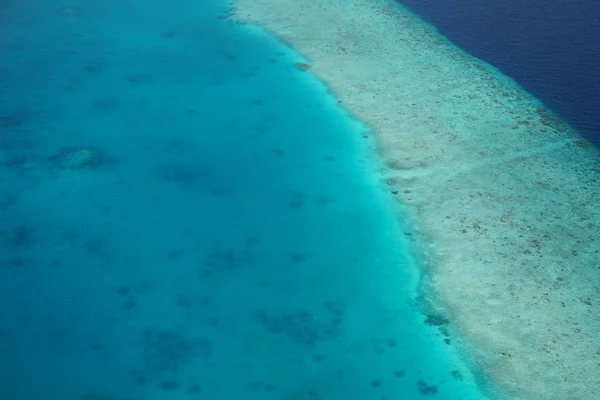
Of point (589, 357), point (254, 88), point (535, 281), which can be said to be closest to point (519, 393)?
point (589, 357)

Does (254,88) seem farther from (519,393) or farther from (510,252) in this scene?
(519,393)

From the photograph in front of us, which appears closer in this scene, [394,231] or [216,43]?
[394,231]

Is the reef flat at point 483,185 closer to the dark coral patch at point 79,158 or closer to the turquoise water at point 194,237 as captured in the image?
the turquoise water at point 194,237

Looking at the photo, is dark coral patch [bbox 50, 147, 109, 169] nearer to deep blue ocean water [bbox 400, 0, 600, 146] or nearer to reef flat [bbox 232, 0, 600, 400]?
reef flat [bbox 232, 0, 600, 400]

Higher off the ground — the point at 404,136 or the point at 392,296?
the point at 404,136

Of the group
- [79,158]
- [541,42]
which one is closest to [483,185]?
[541,42]

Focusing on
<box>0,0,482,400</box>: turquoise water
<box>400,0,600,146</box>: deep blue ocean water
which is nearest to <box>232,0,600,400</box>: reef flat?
<box>400,0,600,146</box>: deep blue ocean water
